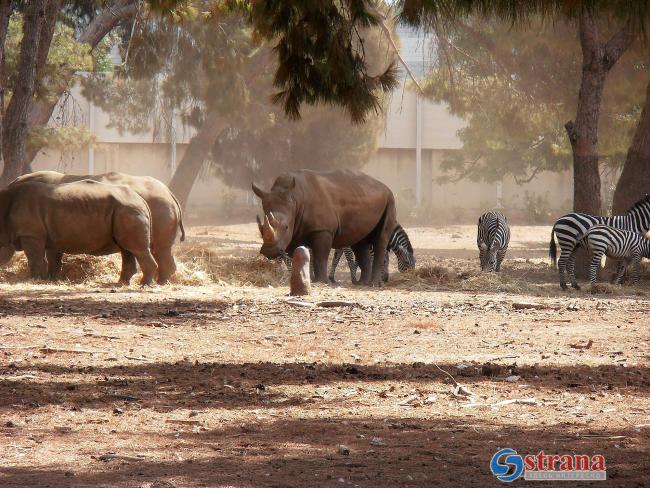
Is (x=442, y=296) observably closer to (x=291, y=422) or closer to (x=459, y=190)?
(x=291, y=422)

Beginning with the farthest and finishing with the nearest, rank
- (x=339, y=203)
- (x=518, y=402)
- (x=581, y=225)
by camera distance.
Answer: (x=581, y=225), (x=339, y=203), (x=518, y=402)

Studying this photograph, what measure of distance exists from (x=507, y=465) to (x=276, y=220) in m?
11.1

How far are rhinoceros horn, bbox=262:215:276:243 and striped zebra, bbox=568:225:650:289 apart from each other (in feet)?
17.1

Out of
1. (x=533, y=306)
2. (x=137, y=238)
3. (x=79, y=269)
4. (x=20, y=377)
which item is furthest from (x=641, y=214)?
(x=20, y=377)

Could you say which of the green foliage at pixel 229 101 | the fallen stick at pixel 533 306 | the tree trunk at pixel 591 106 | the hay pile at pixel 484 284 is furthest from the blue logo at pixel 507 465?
the green foliage at pixel 229 101

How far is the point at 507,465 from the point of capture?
602cm

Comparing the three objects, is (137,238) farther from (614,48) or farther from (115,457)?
(115,457)

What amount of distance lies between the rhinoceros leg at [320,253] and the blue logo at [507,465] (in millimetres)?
11623

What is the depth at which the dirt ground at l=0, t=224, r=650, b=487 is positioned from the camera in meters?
6.10

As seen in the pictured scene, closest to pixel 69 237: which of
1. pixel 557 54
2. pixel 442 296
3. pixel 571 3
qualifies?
pixel 442 296

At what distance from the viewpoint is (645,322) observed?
42.2ft

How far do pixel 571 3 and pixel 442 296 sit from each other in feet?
23.1

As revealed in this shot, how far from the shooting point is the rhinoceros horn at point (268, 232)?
54.5 ft

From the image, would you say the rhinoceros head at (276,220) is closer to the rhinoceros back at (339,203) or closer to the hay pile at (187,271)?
the rhinoceros back at (339,203)
